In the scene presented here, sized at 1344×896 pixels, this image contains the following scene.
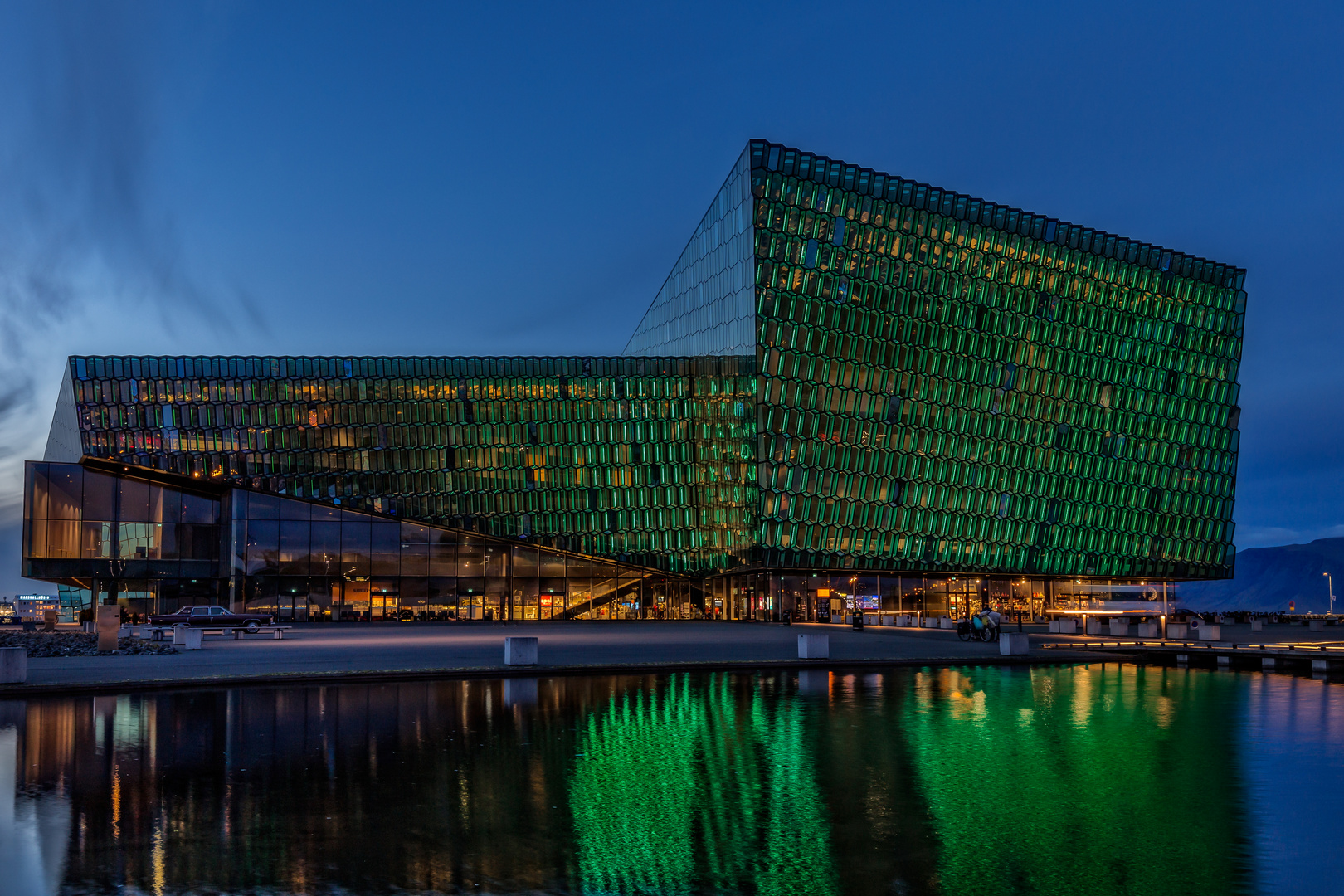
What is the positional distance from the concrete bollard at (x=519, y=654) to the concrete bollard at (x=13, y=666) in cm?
1017

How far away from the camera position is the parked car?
56.3 metres

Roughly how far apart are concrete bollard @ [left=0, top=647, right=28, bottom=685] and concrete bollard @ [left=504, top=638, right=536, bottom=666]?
400 inches

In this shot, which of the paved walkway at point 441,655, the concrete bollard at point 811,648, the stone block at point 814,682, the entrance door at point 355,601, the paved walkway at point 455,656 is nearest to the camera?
the stone block at point 814,682

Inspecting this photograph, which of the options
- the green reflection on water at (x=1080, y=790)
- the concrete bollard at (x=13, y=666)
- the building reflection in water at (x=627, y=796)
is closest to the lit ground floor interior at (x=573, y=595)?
the concrete bollard at (x=13, y=666)

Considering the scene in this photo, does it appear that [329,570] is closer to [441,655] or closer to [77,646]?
[77,646]

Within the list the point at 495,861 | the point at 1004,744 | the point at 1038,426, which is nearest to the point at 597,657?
the point at 1004,744

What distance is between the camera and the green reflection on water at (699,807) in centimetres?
855

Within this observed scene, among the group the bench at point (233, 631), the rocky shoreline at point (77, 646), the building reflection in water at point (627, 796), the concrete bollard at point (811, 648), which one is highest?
the building reflection in water at point (627, 796)

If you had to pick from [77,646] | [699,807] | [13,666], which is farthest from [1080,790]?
[77,646]

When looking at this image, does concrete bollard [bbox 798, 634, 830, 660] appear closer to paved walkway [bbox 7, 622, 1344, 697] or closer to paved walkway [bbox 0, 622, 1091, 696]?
paved walkway [bbox 0, 622, 1091, 696]

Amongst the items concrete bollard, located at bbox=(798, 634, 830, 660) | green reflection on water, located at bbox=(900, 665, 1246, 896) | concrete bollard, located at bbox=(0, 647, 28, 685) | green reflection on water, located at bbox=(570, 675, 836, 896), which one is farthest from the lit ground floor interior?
green reflection on water, located at bbox=(570, 675, 836, 896)

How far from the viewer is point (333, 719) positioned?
18.1 metres

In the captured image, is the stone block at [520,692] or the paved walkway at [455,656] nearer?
the stone block at [520,692]

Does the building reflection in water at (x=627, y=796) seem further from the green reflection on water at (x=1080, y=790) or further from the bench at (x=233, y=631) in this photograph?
the bench at (x=233, y=631)
